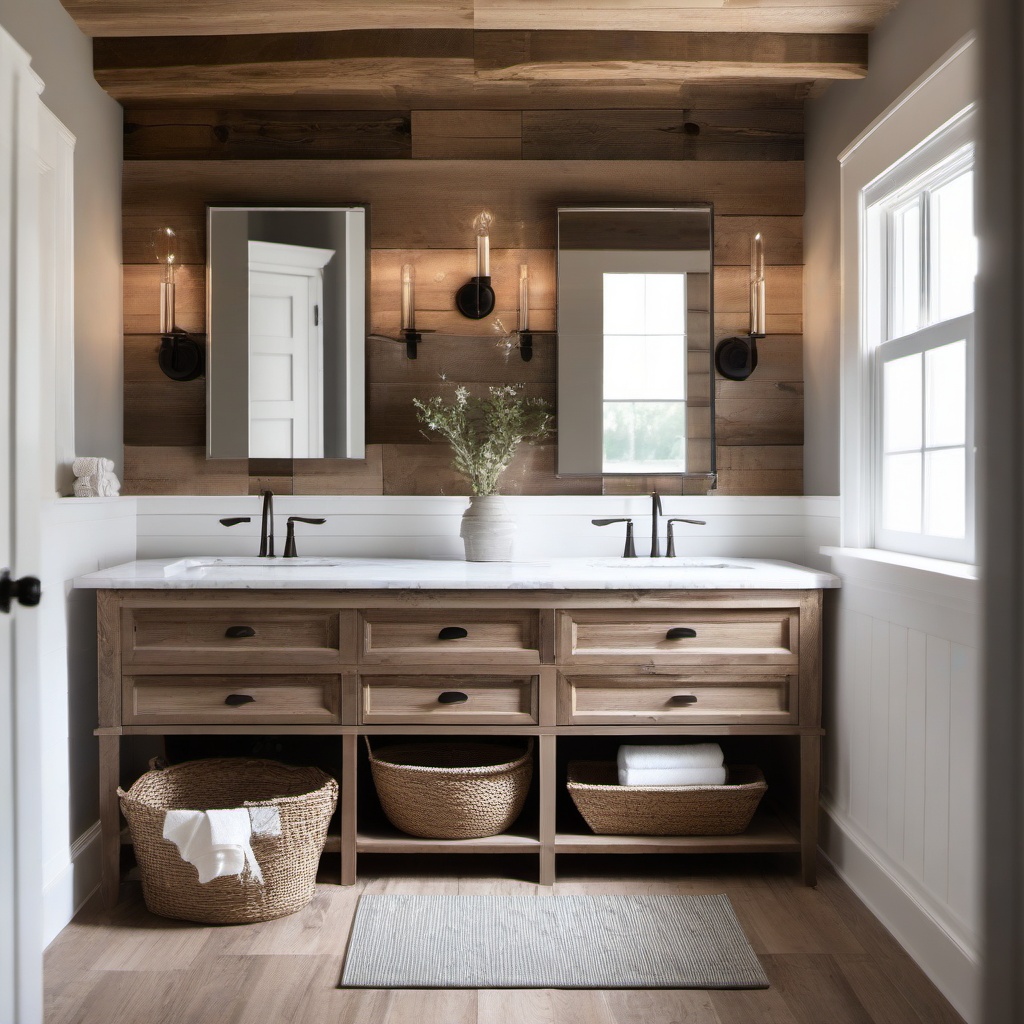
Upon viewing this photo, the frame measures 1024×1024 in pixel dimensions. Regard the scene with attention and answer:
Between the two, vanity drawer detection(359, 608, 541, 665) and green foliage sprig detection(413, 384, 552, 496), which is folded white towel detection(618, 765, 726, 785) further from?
green foliage sprig detection(413, 384, 552, 496)

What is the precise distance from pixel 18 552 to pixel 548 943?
4.82 ft

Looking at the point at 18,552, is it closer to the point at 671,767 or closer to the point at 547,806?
the point at 547,806

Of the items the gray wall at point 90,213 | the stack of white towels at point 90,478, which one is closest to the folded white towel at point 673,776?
the stack of white towels at point 90,478

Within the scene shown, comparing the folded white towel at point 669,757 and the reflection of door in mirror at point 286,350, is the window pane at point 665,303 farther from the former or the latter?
the folded white towel at point 669,757

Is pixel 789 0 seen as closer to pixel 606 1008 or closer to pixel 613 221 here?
pixel 613 221

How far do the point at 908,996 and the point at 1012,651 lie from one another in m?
1.73

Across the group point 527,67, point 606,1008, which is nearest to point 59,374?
point 527,67

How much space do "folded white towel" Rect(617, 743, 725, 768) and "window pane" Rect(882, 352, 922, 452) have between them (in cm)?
98

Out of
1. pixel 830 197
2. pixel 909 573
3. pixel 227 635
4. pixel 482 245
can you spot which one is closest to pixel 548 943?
pixel 227 635

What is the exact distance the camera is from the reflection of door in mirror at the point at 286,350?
290 cm

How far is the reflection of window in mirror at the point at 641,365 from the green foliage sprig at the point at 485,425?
23 centimetres

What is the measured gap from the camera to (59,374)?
2.45 meters

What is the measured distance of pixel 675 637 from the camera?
2.40m

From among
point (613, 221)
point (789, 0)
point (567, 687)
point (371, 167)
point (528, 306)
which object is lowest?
point (567, 687)
